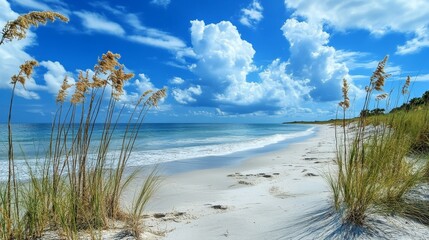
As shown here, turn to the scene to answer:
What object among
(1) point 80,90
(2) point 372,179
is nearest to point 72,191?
(1) point 80,90

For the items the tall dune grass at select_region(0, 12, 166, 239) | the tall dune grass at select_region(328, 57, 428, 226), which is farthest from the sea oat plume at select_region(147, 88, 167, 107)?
the tall dune grass at select_region(328, 57, 428, 226)

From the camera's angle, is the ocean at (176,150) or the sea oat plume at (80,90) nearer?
the sea oat plume at (80,90)

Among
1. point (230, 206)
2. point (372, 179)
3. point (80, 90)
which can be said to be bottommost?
point (230, 206)

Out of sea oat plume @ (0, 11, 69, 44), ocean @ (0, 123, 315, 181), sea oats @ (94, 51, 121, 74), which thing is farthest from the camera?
ocean @ (0, 123, 315, 181)

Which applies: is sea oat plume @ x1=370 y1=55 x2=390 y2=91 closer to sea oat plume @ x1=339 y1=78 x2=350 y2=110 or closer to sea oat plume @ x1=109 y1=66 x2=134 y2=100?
sea oat plume @ x1=339 y1=78 x2=350 y2=110

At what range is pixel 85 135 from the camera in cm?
383

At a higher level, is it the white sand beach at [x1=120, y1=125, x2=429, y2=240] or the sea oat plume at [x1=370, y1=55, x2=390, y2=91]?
the sea oat plume at [x1=370, y1=55, x2=390, y2=91]

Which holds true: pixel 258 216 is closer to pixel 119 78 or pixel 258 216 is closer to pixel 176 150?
pixel 119 78

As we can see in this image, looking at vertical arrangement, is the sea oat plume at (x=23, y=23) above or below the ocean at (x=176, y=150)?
above

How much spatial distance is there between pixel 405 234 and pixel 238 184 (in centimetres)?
441

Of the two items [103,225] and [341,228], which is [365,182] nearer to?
[341,228]

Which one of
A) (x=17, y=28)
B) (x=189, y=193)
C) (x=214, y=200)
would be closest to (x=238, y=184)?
(x=189, y=193)

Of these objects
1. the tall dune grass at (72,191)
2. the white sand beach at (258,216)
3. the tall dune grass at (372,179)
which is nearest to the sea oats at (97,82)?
the tall dune grass at (72,191)

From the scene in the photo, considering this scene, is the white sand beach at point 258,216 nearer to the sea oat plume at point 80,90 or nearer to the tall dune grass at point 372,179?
the tall dune grass at point 372,179
